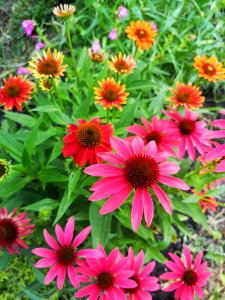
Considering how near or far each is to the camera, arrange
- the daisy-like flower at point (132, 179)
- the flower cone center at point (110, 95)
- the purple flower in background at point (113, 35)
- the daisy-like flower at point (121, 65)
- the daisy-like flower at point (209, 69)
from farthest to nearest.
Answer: the purple flower in background at point (113, 35) → the daisy-like flower at point (209, 69) → the daisy-like flower at point (121, 65) → the flower cone center at point (110, 95) → the daisy-like flower at point (132, 179)

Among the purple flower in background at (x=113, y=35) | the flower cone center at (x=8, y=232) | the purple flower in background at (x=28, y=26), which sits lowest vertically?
the flower cone center at (x=8, y=232)

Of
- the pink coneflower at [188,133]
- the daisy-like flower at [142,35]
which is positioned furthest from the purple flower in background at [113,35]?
the pink coneflower at [188,133]

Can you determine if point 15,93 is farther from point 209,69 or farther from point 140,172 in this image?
point 209,69

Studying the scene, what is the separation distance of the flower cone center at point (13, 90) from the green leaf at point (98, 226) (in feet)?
1.70

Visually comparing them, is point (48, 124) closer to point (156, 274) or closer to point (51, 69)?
point (51, 69)

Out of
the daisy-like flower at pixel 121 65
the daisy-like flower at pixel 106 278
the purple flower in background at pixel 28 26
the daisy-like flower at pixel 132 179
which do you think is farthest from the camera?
the purple flower in background at pixel 28 26

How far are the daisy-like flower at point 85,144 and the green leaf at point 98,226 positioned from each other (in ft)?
0.88

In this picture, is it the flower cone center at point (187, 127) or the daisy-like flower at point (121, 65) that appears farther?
the daisy-like flower at point (121, 65)

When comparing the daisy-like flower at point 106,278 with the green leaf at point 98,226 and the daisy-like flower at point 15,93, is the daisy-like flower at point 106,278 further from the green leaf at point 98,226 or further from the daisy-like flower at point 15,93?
the daisy-like flower at point 15,93

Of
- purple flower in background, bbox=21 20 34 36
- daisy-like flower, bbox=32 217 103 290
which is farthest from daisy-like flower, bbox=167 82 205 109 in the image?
purple flower in background, bbox=21 20 34 36

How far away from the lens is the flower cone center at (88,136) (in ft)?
3.47

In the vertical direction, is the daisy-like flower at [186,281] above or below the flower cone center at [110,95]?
below

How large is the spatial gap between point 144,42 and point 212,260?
122 centimetres

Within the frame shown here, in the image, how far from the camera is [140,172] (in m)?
0.90
